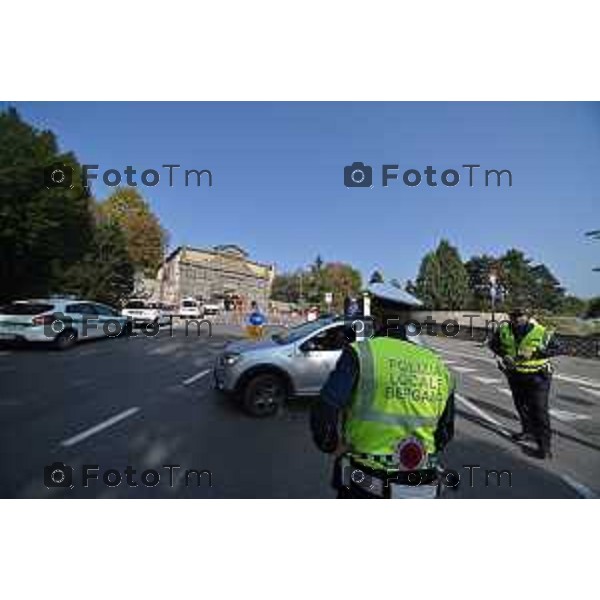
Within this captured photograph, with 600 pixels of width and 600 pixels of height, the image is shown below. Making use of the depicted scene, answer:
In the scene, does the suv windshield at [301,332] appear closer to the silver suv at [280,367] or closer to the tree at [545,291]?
the silver suv at [280,367]

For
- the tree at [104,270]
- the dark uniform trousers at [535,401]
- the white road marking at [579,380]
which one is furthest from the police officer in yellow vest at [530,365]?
the tree at [104,270]

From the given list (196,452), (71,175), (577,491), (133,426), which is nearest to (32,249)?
(71,175)

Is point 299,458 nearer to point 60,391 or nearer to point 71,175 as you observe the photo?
point 60,391

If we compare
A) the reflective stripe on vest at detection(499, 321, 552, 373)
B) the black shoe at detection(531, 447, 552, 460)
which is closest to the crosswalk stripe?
the reflective stripe on vest at detection(499, 321, 552, 373)

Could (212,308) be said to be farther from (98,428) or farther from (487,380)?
(98,428)

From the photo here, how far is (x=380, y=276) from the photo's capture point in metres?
3.71

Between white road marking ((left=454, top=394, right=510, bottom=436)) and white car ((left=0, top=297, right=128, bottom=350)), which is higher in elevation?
white car ((left=0, top=297, right=128, bottom=350))

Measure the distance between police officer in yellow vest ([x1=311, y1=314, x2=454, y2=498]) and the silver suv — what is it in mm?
4472

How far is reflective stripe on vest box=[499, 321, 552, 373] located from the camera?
648 cm

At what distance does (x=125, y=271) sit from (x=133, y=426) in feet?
76.2

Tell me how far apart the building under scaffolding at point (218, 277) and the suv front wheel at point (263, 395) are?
68.2 inches

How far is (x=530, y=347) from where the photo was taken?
648 centimetres

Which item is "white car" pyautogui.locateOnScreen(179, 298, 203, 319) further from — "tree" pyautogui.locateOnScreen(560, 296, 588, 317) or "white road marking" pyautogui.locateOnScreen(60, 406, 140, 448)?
"tree" pyautogui.locateOnScreen(560, 296, 588, 317)

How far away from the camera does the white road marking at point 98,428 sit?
19.6 ft
